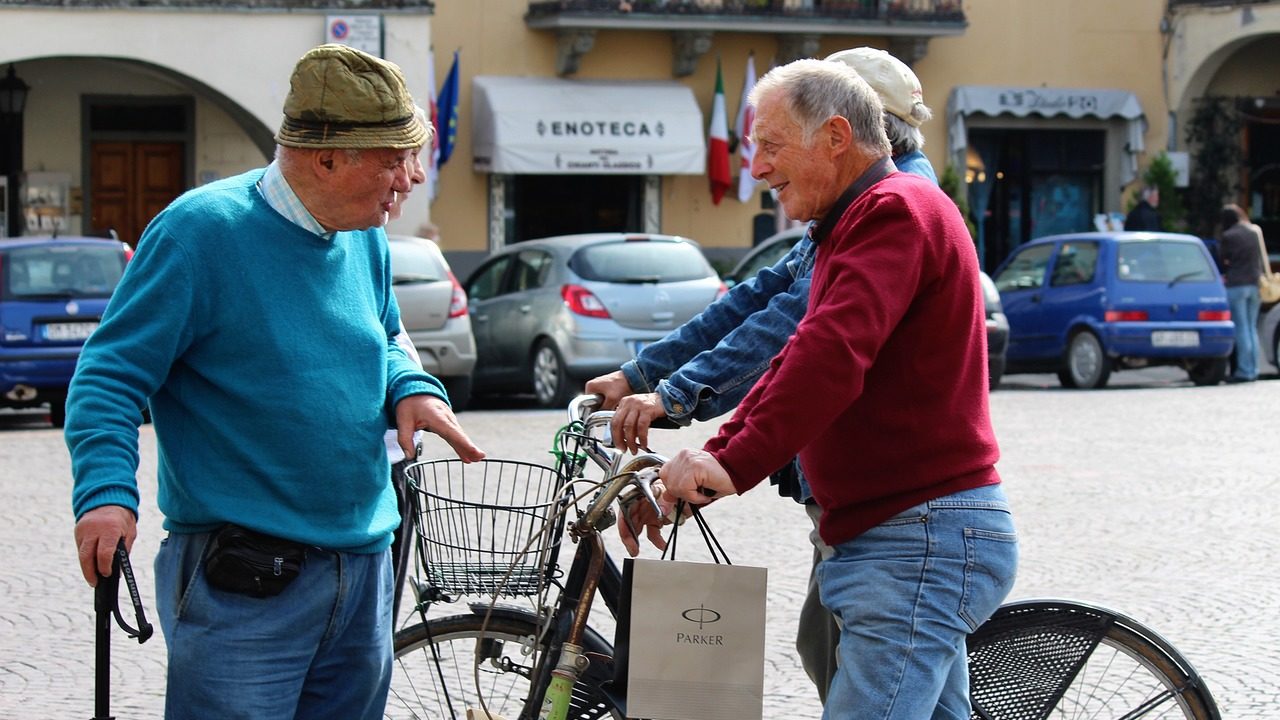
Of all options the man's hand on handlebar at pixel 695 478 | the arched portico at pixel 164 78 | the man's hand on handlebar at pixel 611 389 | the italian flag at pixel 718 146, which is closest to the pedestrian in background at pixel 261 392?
the man's hand on handlebar at pixel 695 478

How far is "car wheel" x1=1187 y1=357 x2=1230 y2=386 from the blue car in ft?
Answer: 0.03

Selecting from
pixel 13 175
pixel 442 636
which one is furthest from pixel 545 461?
pixel 13 175

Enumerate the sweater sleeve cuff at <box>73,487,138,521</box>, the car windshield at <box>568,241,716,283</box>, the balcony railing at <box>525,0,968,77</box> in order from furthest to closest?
the balcony railing at <box>525,0,968,77</box> → the car windshield at <box>568,241,716,283</box> → the sweater sleeve cuff at <box>73,487,138,521</box>

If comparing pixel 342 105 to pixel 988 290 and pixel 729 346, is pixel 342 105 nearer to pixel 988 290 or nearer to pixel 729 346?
pixel 729 346

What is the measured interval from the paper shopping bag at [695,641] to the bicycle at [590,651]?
233 mm

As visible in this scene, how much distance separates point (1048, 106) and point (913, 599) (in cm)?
2718

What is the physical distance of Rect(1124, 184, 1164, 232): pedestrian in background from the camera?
2753cm

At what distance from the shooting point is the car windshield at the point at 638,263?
54.6 feet

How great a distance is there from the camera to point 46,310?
1484cm

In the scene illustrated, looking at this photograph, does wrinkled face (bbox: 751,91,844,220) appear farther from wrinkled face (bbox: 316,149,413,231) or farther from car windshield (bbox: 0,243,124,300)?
car windshield (bbox: 0,243,124,300)

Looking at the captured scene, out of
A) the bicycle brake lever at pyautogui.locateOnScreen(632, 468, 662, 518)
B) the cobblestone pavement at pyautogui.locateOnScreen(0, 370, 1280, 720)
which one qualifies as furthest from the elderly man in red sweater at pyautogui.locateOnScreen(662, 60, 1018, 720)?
the cobblestone pavement at pyautogui.locateOnScreen(0, 370, 1280, 720)

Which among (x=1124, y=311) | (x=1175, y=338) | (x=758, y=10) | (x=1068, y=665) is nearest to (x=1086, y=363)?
(x=1124, y=311)

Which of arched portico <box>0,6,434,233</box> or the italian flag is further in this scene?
the italian flag

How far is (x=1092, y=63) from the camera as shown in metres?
30.3
